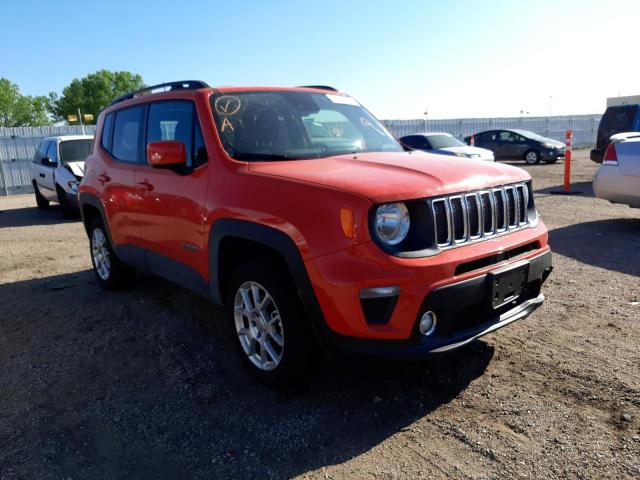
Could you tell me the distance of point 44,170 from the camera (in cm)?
1186

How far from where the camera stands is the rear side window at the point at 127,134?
4699 mm

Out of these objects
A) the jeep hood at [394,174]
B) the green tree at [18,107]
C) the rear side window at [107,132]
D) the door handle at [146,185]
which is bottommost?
the door handle at [146,185]

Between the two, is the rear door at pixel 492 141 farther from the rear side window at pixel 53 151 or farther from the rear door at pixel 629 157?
the rear side window at pixel 53 151

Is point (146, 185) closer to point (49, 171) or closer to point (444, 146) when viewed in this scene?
point (49, 171)

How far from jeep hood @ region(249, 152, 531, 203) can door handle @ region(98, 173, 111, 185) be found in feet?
7.71

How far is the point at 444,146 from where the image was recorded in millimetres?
13977

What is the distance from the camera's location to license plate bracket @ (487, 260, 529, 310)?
9.65ft

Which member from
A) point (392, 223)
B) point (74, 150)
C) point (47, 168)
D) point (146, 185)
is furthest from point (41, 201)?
point (392, 223)

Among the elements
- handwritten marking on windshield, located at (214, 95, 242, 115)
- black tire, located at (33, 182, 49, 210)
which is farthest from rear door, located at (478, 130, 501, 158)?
handwritten marking on windshield, located at (214, 95, 242, 115)

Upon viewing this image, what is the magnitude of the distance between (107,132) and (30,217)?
8254 mm

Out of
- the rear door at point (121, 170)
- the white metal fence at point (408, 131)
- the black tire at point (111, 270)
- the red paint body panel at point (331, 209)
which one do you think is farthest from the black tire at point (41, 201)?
the red paint body panel at point (331, 209)

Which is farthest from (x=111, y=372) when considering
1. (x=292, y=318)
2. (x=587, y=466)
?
(x=587, y=466)

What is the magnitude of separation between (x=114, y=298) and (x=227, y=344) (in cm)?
198

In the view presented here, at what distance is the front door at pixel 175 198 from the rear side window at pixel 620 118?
13.3 meters
